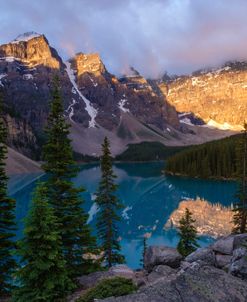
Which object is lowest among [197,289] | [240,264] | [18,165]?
[197,289]

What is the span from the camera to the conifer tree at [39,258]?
55.1 feet

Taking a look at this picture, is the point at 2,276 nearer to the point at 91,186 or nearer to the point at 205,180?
the point at 91,186

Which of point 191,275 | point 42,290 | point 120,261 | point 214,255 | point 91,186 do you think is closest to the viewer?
A: point 191,275

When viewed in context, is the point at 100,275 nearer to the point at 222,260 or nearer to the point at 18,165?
the point at 222,260

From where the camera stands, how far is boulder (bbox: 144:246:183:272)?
72.7 feet

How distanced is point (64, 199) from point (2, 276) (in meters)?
5.96

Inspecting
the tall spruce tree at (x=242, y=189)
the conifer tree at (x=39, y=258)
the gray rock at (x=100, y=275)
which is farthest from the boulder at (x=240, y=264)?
the tall spruce tree at (x=242, y=189)

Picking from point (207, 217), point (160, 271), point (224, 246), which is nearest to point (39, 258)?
point (160, 271)

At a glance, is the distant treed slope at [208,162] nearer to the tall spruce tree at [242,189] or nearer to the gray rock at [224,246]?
the tall spruce tree at [242,189]

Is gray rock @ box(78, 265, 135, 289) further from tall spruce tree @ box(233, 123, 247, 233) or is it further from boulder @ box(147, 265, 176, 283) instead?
tall spruce tree @ box(233, 123, 247, 233)

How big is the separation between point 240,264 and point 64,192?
40.2 feet

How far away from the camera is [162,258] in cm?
2233

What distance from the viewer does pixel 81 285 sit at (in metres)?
20.3

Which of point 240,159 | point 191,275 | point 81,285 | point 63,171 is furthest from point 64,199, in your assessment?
point 240,159
